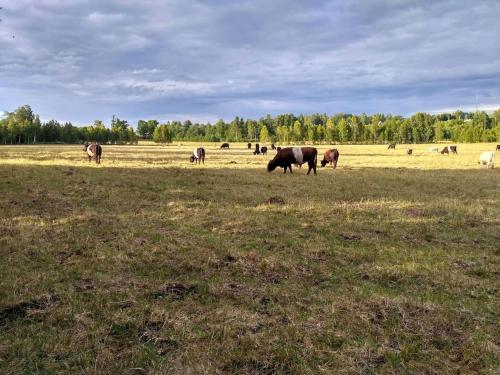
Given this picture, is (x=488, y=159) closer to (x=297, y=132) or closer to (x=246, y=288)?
(x=246, y=288)

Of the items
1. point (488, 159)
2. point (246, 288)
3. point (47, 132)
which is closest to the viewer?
point (246, 288)

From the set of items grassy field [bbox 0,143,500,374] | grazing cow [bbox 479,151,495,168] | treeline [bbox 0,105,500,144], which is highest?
treeline [bbox 0,105,500,144]

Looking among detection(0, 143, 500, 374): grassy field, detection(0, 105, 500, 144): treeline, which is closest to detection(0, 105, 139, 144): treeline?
detection(0, 105, 500, 144): treeline

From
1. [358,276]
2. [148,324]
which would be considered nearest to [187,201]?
[358,276]

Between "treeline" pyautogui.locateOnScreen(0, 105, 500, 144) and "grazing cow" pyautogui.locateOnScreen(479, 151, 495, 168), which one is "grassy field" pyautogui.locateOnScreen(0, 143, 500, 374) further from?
"treeline" pyautogui.locateOnScreen(0, 105, 500, 144)

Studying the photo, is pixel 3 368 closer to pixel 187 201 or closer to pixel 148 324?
pixel 148 324

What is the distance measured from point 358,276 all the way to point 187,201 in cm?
838

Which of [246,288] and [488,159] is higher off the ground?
[488,159]

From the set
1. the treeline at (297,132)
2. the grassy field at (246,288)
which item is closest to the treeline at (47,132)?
the treeline at (297,132)

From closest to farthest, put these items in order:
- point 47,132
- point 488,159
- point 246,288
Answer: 1. point 246,288
2. point 488,159
3. point 47,132

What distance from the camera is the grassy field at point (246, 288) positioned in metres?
4.39

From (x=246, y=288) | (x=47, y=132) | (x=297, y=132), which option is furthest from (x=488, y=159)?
(x=47, y=132)

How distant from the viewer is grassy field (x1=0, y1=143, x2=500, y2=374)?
439cm

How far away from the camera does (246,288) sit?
6.35 metres
